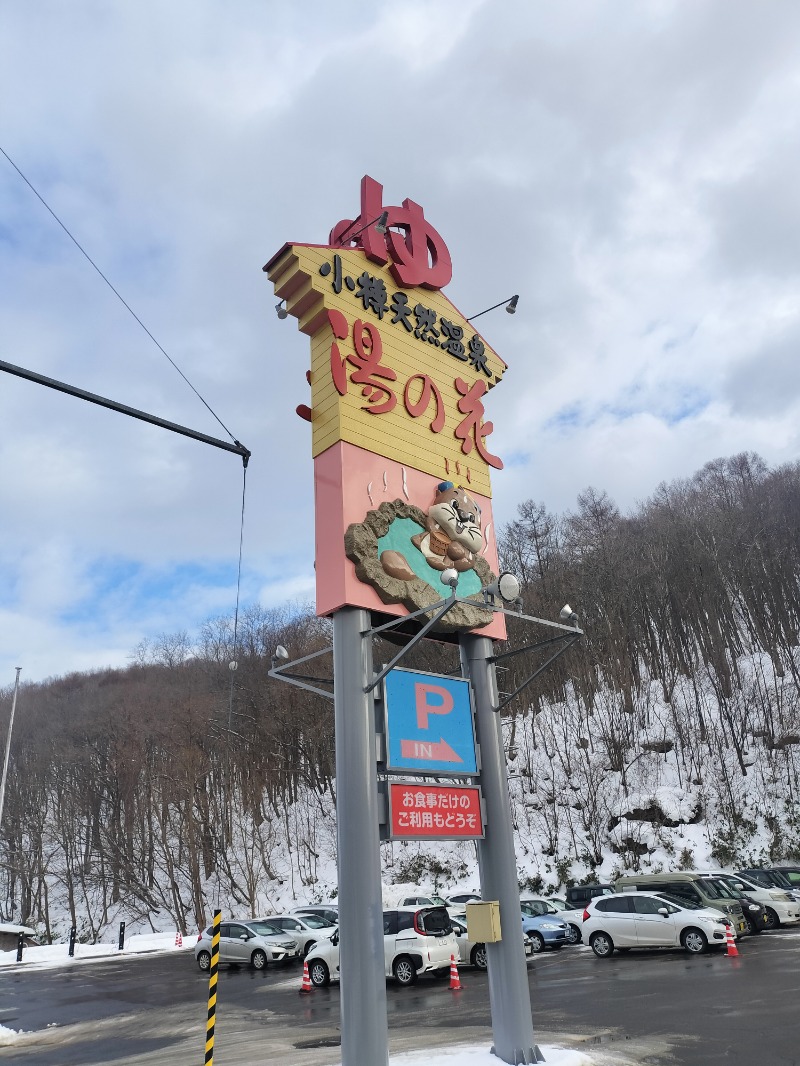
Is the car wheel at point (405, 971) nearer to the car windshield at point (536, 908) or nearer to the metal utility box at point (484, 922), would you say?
the car windshield at point (536, 908)

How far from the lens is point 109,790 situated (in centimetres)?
4294

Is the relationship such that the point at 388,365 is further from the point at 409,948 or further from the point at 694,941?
the point at 694,941

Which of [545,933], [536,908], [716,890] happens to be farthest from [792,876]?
[545,933]

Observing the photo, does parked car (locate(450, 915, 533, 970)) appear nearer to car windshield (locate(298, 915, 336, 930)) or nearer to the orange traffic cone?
the orange traffic cone

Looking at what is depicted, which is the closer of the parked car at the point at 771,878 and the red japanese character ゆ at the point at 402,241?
the red japanese character ゆ at the point at 402,241

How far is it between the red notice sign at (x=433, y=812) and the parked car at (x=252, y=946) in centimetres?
1557

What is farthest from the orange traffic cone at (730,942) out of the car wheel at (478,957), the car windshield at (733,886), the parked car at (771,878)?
the parked car at (771,878)

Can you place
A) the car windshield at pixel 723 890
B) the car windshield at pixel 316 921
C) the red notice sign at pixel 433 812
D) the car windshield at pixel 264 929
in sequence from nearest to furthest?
the red notice sign at pixel 433 812
the car windshield at pixel 723 890
the car windshield at pixel 264 929
the car windshield at pixel 316 921

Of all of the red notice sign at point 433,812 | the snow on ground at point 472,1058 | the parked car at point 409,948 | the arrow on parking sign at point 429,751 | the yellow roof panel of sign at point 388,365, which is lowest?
the snow on ground at point 472,1058

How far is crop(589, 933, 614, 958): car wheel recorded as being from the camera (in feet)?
59.6

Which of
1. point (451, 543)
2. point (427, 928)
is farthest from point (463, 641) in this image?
point (427, 928)

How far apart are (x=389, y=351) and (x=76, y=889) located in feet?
150

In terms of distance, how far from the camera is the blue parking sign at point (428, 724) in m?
8.38

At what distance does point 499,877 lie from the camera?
352 inches
